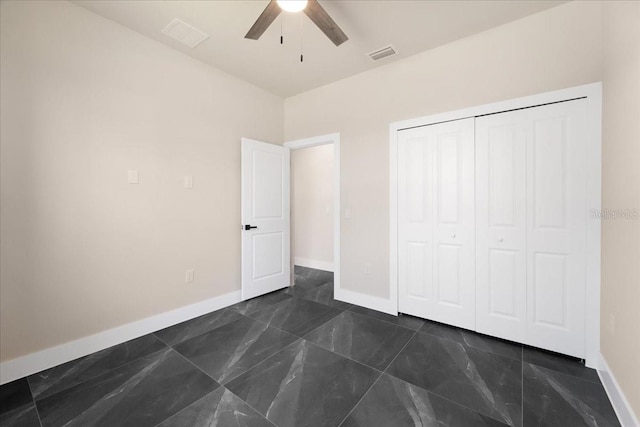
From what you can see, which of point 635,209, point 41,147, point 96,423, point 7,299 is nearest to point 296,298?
point 96,423

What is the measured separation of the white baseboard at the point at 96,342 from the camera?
6.16 feet

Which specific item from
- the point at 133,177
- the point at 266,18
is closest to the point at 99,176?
the point at 133,177

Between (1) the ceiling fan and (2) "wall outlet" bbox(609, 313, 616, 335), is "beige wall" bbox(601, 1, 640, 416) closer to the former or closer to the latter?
(2) "wall outlet" bbox(609, 313, 616, 335)

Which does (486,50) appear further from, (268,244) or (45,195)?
(45,195)

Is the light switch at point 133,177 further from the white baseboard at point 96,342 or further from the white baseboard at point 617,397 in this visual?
the white baseboard at point 617,397

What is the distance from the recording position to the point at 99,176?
2271mm

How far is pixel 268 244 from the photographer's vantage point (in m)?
3.63

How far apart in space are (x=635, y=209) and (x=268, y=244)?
3.35 meters

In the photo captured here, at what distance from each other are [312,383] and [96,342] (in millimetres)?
1944

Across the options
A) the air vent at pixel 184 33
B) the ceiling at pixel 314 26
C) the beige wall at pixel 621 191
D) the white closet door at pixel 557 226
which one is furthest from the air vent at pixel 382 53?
the air vent at pixel 184 33

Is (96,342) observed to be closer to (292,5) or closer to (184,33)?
(184,33)

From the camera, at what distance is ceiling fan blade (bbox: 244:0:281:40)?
5.65 feet

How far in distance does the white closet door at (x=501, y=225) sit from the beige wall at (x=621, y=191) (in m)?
0.50

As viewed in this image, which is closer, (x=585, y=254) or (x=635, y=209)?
(x=635, y=209)
